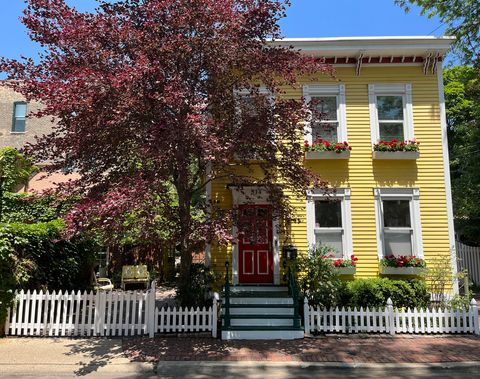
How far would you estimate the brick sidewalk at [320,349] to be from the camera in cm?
766

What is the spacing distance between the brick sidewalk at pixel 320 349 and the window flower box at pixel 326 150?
502 centimetres

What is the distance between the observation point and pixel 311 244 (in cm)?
1146

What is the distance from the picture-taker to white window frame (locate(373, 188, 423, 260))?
37.6 feet

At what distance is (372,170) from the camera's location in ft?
38.7

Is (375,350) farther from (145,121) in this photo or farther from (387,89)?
(387,89)

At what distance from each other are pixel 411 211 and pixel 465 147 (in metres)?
10.4

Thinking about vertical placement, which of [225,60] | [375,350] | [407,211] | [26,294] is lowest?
[375,350]

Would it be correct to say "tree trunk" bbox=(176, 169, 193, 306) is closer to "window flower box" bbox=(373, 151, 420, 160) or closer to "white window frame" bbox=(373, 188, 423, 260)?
"white window frame" bbox=(373, 188, 423, 260)

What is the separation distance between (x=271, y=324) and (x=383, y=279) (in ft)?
11.1

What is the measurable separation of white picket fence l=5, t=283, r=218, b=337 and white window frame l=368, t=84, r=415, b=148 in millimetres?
7214

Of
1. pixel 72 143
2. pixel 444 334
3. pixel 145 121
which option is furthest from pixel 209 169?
pixel 444 334

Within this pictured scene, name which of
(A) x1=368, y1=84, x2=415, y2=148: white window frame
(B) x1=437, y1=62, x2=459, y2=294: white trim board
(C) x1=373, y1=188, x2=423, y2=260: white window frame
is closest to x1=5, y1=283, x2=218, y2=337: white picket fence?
(C) x1=373, y1=188, x2=423, y2=260: white window frame

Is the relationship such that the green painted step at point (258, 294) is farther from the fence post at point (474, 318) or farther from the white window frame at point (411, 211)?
the fence post at point (474, 318)

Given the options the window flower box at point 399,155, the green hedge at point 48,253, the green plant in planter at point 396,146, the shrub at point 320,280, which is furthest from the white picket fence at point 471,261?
the green hedge at point 48,253
